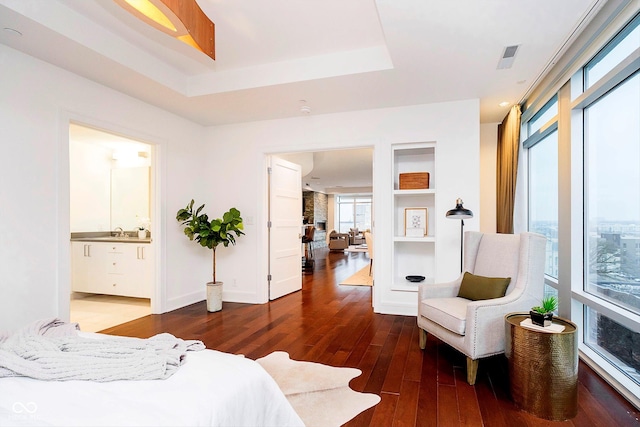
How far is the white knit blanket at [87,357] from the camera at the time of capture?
1.18 m

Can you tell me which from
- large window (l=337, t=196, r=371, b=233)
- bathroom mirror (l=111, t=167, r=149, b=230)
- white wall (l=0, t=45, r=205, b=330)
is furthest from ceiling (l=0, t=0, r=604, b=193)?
large window (l=337, t=196, r=371, b=233)

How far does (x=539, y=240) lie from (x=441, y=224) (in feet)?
4.52

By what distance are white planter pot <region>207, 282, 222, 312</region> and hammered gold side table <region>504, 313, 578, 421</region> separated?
11.0 ft

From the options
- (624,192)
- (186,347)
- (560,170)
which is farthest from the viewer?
(560,170)

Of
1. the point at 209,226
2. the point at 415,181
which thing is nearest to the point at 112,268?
the point at 209,226

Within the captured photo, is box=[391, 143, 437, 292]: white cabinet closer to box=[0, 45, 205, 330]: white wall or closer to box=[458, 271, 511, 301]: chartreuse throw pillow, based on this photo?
box=[458, 271, 511, 301]: chartreuse throw pillow

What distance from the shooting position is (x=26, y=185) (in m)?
2.74

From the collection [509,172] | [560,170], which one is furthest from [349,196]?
[560,170]

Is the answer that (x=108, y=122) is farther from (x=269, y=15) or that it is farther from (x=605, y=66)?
(x=605, y=66)

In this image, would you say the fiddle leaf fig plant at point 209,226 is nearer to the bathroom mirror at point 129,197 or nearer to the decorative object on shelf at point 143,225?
the decorative object on shelf at point 143,225

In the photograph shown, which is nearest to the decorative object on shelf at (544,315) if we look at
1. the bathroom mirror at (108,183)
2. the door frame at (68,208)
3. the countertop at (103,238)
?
the door frame at (68,208)

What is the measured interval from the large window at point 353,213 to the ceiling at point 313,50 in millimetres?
11958

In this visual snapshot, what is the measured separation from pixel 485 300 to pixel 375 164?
6.93 ft

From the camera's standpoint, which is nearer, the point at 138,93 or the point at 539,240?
the point at 539,240
